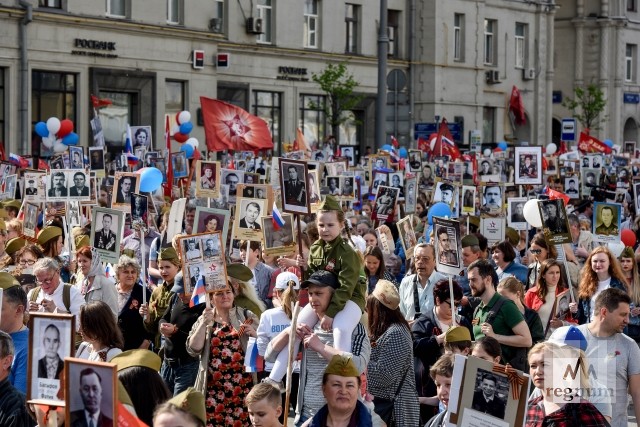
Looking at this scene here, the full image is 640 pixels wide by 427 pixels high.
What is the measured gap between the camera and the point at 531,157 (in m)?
21.5

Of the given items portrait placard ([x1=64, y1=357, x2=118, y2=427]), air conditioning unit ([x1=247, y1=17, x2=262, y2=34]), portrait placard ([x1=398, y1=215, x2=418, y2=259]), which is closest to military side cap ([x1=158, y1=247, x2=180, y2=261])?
portrait placard ([x1=64, y1=357, x2=118, y2=427])

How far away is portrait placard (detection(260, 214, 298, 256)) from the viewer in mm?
12859

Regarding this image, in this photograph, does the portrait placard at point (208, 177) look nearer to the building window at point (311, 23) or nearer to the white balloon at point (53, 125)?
the white balloon at point (53, 125)

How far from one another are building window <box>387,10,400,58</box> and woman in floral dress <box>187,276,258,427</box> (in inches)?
1560

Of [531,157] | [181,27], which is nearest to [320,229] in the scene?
[531,157]

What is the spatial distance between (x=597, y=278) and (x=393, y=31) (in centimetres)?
3780

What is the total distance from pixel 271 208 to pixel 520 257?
3.20 meters

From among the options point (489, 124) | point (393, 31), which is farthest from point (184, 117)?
point (489, 124)

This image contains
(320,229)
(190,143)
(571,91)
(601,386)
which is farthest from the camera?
(571,91)

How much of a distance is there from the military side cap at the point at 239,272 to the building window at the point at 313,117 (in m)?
33.5

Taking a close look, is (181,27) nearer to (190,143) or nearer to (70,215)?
(190,143)

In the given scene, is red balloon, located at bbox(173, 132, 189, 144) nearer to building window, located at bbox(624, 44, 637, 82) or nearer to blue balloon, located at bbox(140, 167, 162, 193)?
blue balloon, located at bbox(140, 167, 162, 193)

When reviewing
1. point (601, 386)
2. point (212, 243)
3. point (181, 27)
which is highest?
point (181, 27)

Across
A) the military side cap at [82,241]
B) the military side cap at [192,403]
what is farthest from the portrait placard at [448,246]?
the military side cap at [192,403]
